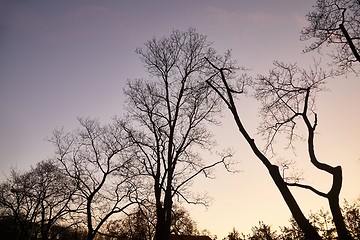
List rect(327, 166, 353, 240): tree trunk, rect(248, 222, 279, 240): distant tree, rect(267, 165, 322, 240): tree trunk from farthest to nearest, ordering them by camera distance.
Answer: rect(248, 222, 279, 240): distant tree → rect(267, 165, 322, 240): tree trunk → rect(327, 166, 353, 240): tree trunk

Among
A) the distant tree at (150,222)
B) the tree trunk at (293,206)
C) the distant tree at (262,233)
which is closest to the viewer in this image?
the tree trunk at (293,206)

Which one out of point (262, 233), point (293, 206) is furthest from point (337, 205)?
point (262, 233)

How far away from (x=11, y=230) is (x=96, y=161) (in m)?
27.1

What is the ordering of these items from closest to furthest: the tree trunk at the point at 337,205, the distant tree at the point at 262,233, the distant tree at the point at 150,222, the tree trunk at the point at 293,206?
the tree trunk at the point at 337,205 → the tree trunk at the point at 293,206 → the distant tree at the point at 150,222 → the distant tree at the point at 262,233

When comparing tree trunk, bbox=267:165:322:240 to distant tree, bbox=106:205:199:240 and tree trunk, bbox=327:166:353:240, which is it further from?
distant tree, bbox=106:205:199:240

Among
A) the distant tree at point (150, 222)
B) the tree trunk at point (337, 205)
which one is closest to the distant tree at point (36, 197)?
the distant tree at point (150, 222)

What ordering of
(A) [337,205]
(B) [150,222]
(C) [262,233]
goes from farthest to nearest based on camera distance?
1. (C) [262,233]
2. (B) [150,222]
3. (A) [337,205]

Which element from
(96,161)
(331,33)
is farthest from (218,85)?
(96,161)

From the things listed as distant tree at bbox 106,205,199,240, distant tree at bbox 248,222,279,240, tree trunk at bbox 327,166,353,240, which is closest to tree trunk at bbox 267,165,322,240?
tree trunk at bbox 327,166,353,240

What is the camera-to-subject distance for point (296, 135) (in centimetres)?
1200

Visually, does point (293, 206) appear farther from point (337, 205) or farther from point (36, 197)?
point (36, 197)

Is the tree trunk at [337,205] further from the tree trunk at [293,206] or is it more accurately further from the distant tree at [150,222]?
the distant tree at [150,222]

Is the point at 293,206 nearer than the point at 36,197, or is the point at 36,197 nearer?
the point at 293,206

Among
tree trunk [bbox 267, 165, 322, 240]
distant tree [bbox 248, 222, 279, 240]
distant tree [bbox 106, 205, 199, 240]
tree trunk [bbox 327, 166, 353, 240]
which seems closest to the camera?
tree trunk [bbox 327, 166, 353, 240]
